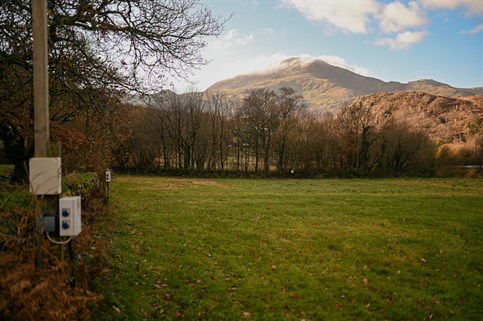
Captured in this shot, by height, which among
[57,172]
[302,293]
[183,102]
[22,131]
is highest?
[183,102]

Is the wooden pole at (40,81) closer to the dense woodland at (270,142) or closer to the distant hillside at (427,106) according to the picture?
the dense woodland at (270,142)

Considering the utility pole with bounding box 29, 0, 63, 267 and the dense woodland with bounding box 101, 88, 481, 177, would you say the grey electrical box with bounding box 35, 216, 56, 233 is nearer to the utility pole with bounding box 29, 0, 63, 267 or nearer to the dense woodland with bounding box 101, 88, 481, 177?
the utility pole with bounding box 29, 0, 63, 267

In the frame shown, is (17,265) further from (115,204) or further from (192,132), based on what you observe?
(192,132)

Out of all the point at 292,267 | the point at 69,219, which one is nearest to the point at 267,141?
the point at 292,267

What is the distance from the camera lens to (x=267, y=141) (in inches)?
1956

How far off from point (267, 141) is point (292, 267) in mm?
42195

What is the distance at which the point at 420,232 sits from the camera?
37.3 feet

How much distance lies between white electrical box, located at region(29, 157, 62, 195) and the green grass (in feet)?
7.16

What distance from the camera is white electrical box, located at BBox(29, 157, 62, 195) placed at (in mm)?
4660

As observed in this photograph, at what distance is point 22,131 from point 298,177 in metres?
40.8

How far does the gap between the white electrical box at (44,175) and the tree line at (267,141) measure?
4086 cm

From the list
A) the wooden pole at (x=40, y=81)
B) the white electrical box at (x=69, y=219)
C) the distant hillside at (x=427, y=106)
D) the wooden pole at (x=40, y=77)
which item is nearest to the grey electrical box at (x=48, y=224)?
the white electrical box at (x=69, y=219)

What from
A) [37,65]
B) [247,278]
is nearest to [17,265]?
[37,65]

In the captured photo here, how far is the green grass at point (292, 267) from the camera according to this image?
5.89m
